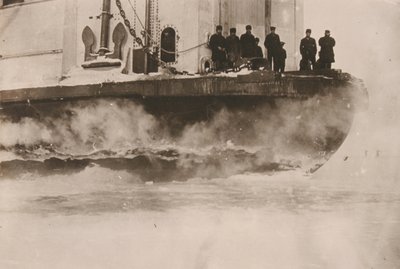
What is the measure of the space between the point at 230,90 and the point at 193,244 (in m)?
1.47

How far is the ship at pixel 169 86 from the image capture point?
3.93 meters

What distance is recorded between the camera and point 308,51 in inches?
175

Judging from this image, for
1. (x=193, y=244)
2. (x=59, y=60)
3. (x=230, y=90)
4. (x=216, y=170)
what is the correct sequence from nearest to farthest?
1. (x=193, y=244)
2. (x=216, y=170)
3. (x=230, y=90)
4. (x=59, y=60)

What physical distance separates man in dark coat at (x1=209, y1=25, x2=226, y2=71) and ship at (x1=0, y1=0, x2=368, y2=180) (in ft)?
0.53

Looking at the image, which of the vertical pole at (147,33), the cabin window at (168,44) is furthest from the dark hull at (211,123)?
the cabin window at (168,44)

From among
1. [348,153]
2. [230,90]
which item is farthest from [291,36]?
[348,153]

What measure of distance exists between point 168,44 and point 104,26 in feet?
2.27

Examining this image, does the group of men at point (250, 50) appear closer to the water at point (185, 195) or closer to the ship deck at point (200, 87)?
the ship deck at point (200, 87)

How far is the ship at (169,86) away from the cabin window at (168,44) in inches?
0.6

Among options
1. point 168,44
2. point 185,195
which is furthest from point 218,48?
point 185,195

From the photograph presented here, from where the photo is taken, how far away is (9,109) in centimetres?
459

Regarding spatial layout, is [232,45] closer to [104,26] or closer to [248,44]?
[248,44]

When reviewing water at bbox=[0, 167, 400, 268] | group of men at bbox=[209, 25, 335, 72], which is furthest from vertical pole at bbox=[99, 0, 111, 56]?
water at bbox=[0, 167, 400, 268]

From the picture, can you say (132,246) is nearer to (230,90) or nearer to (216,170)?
(216,170)
